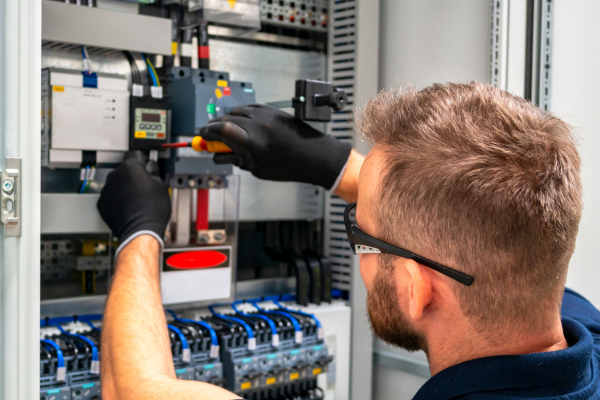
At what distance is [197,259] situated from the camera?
6.67 ft

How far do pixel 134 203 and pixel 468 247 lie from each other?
3.10 ft

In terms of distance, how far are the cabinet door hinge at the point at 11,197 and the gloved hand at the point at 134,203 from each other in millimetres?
446

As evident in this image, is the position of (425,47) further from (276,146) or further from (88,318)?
(88,318)

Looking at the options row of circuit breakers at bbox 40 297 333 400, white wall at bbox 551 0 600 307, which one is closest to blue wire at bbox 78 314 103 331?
row of circuit breakers at bbox 40 297 333 400

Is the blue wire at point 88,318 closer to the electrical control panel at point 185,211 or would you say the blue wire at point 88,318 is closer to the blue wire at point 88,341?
the electrical control panel at point 185,211

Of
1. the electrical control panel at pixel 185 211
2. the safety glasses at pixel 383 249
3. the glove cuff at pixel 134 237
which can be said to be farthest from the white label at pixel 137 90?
the safety glasses at pixel 383 249

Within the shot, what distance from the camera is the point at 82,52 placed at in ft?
6.47

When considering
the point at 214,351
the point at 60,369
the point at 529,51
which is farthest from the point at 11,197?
the point at 529,51

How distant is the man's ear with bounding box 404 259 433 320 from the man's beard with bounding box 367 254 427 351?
0.20ft

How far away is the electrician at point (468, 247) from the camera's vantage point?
2.86 feet

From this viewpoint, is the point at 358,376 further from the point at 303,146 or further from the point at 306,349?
the point at 303,146

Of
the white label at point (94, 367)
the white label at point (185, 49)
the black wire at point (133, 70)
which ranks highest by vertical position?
the white label at point (185, 49)

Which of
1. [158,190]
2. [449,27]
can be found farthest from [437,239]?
[449,27]

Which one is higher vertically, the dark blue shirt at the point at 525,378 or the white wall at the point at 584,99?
the white wall at the point at 584,99
